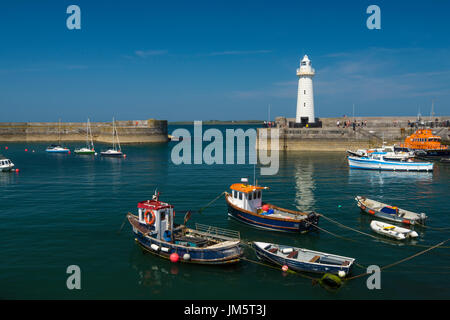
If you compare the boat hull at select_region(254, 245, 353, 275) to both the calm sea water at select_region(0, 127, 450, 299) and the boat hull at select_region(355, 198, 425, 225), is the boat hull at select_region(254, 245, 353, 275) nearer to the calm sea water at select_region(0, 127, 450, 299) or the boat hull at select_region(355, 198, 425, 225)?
the calm sea water at select_region(0, 127, 450, 299)

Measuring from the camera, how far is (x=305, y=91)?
75.6m

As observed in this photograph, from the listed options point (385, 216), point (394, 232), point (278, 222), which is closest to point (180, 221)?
point (278, 222)

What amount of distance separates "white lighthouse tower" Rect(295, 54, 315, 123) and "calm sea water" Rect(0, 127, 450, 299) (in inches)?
1327

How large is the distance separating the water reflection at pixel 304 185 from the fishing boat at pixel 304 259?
10.8 metres

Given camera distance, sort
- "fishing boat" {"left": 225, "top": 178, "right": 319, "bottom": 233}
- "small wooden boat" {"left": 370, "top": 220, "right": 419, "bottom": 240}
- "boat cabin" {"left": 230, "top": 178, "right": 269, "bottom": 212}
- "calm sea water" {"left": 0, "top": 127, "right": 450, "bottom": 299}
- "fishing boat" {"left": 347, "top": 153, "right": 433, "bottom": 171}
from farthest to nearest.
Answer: "fishing boat" {"left": 347, "top": 153, "right": 433, "bottom": 171} → "boat cabin" {"left": 230, "top": 178, "right": 269, "bottom": 212} → "fishing boat" {"left": 225, "top": 178, "right": 319, "bottom": 233} → "small wooden boat" {"left": 370, "top": 220, "right": 419, "bottom": 240} → "calm sea water" {"left": 0, "top": 127, "right": 450, "bottom": 299}

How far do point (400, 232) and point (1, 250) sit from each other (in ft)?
81.4

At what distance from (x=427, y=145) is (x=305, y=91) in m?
26.1

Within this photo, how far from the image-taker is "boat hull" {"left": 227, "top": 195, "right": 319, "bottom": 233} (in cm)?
2311

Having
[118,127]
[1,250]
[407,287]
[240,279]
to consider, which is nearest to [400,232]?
[407,287]

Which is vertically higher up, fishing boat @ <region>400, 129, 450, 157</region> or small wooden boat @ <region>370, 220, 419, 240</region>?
fishing boat @ <region>400, 129, 450, 157</region>

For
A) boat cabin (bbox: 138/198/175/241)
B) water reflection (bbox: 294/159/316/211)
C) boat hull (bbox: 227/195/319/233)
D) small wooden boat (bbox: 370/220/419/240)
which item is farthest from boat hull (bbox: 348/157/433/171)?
boat cabin (bbox: 138/198/175/241)

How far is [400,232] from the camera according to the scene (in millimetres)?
22750

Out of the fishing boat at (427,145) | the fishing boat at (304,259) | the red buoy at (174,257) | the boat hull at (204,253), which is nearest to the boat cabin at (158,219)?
the boat hull at (204,253)
